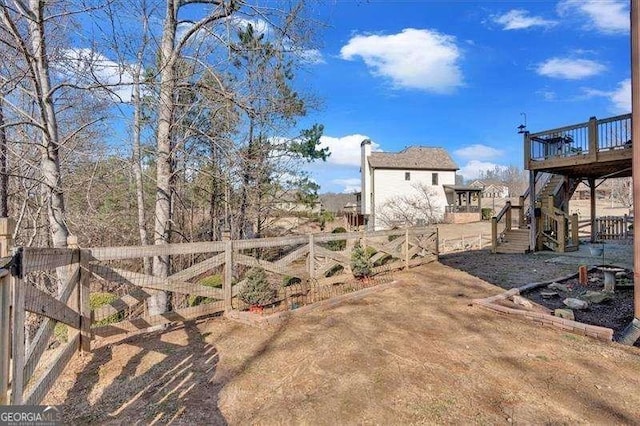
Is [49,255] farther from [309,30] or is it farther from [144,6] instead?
[309,30]

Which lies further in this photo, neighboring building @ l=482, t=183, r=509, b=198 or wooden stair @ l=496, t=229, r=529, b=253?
neighboring building @ l=482, t=183, r=509, b=198

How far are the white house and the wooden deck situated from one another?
17.1m

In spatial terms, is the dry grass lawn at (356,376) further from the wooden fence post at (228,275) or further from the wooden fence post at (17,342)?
the wooden fence post at (17,342)

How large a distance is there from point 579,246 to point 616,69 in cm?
629

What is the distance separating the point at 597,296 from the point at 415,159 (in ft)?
89.3

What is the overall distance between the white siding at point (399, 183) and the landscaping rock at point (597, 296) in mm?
22734

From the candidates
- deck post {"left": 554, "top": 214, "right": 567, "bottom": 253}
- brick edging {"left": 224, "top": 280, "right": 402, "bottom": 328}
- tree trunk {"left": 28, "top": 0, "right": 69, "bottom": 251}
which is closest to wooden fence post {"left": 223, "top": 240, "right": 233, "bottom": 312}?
brick edging {"left": 224, "top": 280, "right": 402, "bottom": 328}

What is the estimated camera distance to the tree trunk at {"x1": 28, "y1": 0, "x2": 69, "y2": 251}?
14.8 ft

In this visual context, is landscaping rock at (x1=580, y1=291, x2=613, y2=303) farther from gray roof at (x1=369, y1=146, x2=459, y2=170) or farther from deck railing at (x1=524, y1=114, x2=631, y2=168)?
gray roof at (x1=369, y1=146, x2=459, y2=170)

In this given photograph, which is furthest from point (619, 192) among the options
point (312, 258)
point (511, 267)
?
point (312, 258)

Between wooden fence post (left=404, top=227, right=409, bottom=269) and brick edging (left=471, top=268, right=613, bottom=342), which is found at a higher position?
wooden fence post (left=404, top=227, right=409, bottom=269)

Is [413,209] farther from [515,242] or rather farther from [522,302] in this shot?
[522,302]

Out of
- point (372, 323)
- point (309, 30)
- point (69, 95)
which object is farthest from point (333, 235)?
point (69, 95)

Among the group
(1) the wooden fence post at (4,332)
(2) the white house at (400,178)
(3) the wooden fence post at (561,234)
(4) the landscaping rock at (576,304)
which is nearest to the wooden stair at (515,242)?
(3) the wooden fence post at (561,234)
